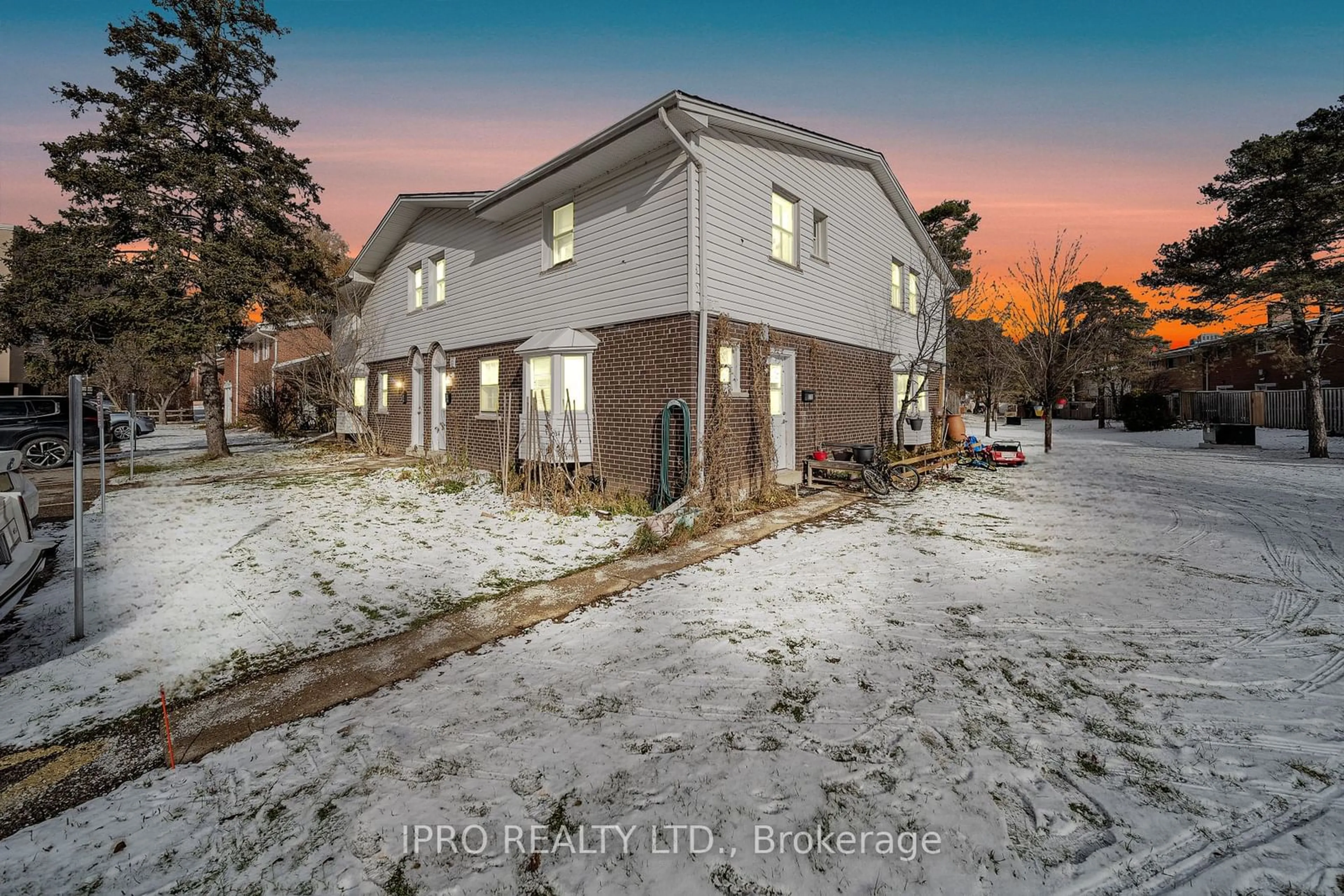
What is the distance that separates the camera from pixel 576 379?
400 inches

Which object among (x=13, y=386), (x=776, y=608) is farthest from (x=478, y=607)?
(x=13, y=386)

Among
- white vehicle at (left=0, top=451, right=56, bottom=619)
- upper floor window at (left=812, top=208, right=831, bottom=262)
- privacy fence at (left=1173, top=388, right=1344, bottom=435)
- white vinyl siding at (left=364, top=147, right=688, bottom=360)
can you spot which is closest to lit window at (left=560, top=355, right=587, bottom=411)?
white vinyl siding at (left=364, top=147, right=688, bottom=360)

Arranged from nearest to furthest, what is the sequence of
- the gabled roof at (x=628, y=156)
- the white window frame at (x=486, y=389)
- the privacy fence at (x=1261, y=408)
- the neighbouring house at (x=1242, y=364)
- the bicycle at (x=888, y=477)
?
1. the gabled roof at (x=628, y=156)
2. the bicycle at (x=888, y=477)
3. the white window frame at (x=486, y=389)
4. the neighbouring house at (x=1242, y=364)
5. the privacy fence at (x=1261, y=408)

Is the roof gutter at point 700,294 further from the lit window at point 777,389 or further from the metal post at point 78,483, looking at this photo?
the metal post at point 78,483

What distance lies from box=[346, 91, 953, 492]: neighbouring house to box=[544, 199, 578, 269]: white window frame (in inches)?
1.7

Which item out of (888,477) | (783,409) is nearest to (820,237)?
(783,409)

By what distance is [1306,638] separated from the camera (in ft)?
13.2

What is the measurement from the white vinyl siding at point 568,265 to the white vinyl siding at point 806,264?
727 millimetres

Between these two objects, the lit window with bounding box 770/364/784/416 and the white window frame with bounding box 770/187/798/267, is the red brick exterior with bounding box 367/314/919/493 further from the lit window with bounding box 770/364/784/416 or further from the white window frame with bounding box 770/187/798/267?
the white window frame with bounding box 770/187/798/267

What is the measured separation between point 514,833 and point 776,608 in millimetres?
2889

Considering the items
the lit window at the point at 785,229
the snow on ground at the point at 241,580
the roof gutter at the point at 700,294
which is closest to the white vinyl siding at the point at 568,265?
the roof gutter at the point at 700,294

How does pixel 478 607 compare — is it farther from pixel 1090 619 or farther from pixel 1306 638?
pixel 1306 638

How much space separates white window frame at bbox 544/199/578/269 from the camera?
10.5 meters

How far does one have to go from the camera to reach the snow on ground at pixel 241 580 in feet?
11.8
